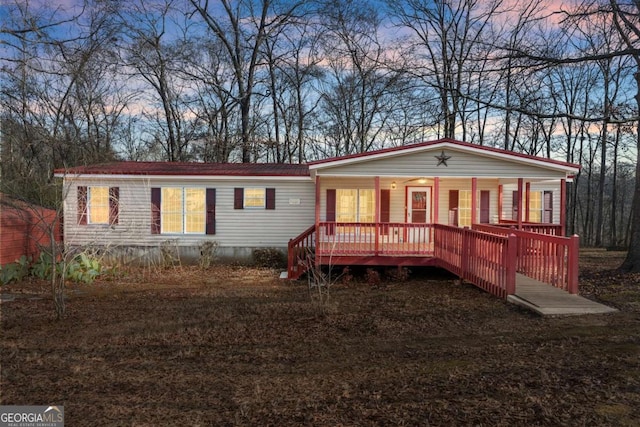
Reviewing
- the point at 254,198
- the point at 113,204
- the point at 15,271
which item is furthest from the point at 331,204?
the point at 15,271

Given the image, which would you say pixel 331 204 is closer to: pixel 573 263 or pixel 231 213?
pixel 231 213

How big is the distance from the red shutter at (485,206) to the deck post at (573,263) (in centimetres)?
709

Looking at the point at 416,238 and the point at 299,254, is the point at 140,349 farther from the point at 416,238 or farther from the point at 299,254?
the point at 416,238

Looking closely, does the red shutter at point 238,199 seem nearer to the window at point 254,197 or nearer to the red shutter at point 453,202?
the window at point 254,197

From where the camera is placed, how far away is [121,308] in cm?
733

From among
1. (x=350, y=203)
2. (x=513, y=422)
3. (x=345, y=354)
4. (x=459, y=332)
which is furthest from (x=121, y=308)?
(x=350, y=203)

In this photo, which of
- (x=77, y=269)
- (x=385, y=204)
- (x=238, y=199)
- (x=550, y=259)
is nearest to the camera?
(x=550, y=259)

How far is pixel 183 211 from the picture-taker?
1329cm

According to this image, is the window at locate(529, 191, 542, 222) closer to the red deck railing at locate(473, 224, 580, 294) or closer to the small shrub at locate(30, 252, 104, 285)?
the red deck railing at locate(473, 224, 580, 294)

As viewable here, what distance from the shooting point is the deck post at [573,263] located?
7027 mm

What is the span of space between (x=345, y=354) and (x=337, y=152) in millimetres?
23301

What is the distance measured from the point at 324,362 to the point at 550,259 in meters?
5.37

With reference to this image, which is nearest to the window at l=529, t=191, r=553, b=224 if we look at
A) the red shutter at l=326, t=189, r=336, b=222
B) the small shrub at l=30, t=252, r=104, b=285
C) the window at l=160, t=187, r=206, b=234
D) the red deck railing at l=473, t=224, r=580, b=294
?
the red deck railing at l=473, t=224, r=580, b=294

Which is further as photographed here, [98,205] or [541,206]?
[541,206]
